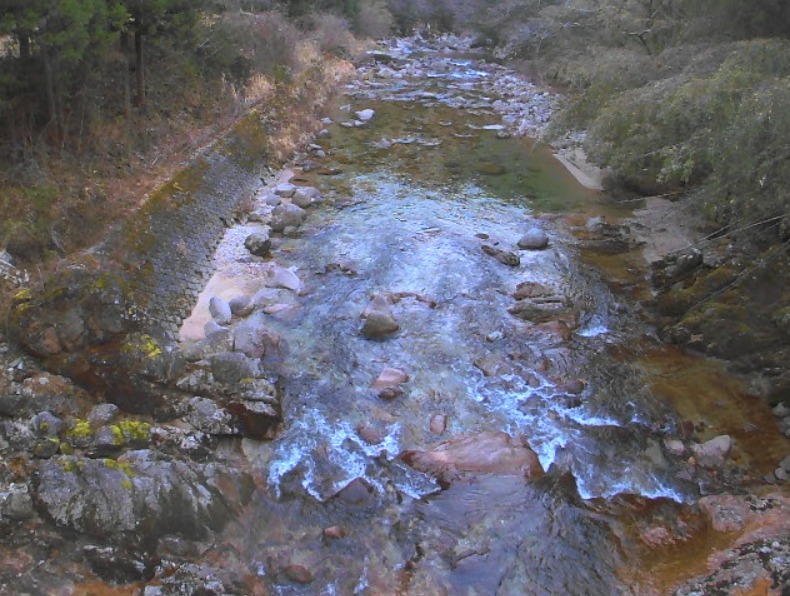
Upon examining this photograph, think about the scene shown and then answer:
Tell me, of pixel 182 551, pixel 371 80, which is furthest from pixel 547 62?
pixel 182 551

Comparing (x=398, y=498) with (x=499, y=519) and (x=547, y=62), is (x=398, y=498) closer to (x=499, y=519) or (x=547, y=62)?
(x=499, y=519)

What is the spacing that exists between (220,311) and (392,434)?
3.28 m

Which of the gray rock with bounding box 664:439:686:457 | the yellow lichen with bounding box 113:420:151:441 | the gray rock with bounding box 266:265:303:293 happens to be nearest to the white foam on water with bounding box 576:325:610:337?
the gray rock with bounding box 664:439:686:457

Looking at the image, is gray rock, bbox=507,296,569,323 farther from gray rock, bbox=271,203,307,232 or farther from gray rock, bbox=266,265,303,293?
gray rock, bbox=271,203,307,232

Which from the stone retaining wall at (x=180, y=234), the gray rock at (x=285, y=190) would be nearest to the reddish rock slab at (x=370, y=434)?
the stone retaining wall at (x=180, y=234)

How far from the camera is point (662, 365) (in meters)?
8.24

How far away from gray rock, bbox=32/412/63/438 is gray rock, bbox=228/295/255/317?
3251 millimetres

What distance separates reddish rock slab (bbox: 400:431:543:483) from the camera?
6.52m

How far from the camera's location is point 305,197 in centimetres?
1273

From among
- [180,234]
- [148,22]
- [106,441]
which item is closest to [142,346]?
[106,441]

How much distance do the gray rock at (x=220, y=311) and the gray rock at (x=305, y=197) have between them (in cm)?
418

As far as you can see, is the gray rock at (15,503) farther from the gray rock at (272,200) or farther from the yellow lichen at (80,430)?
the gray rock at (272,200)

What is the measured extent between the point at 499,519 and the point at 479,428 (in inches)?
49.1

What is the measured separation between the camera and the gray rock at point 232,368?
7256mm
